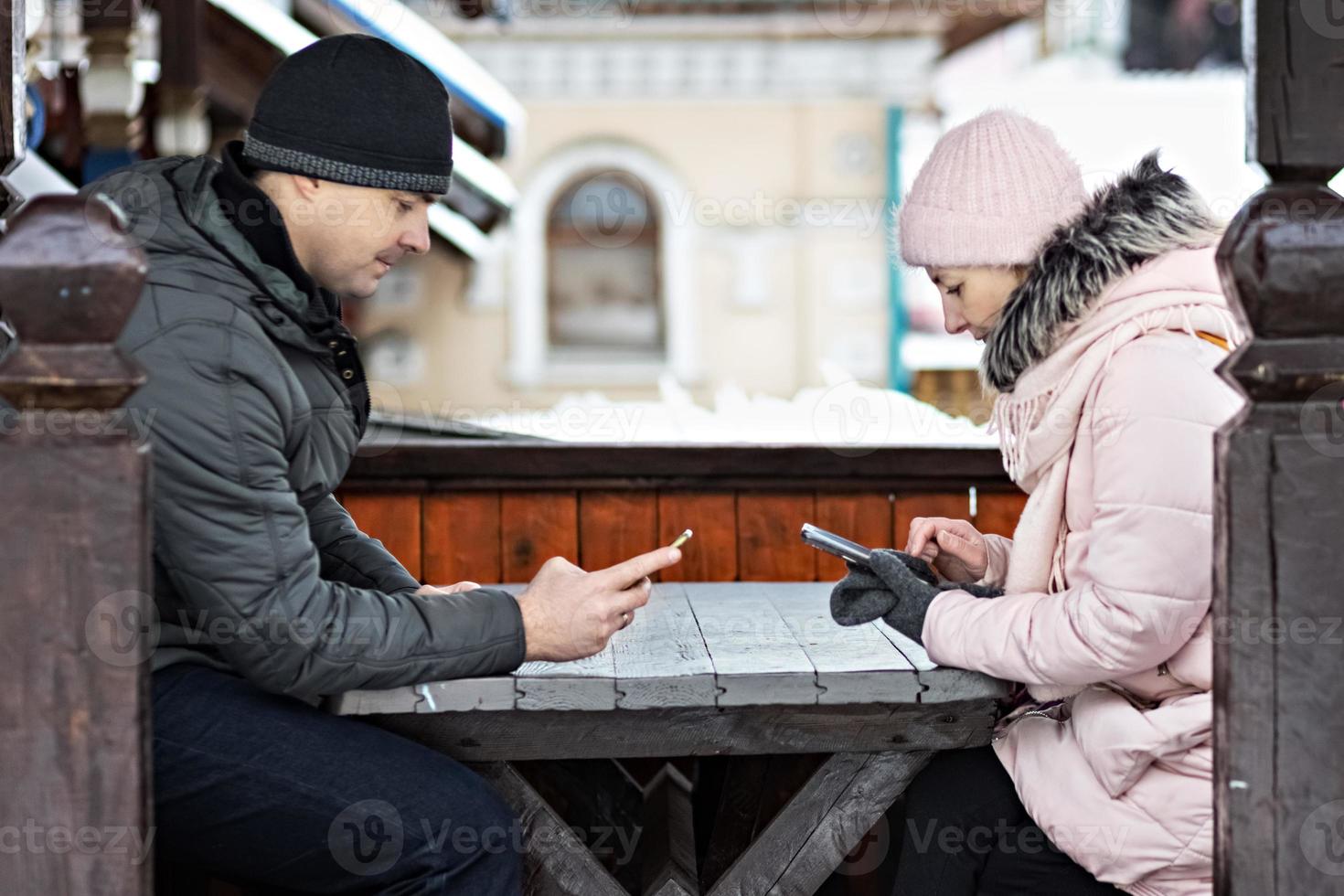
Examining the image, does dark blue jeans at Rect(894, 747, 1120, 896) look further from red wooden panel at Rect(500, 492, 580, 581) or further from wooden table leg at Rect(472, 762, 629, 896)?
red wooden panel at Rect(500, 492, 580, 581)

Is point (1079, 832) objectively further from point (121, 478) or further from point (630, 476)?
point (630, 476)

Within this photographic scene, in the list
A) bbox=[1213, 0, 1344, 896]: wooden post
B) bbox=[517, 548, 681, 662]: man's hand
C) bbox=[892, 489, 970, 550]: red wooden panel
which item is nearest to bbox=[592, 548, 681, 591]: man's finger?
bbox=[517, 548, 681, 662]: man's hand

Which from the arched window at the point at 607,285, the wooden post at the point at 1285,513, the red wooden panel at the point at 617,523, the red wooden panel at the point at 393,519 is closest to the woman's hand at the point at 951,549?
the wooden post at the point at 1285,513

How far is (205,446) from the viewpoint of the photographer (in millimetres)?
1803

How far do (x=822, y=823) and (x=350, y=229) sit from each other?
1123mm

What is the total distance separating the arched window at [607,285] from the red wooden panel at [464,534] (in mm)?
8859

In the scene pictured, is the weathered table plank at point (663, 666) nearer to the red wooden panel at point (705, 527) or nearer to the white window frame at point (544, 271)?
the red wooden panel at point (705, 527)

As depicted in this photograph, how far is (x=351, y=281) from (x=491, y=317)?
33.5 feet

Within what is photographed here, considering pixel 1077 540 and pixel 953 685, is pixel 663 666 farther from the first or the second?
pixel 1077 540

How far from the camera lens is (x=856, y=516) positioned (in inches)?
144

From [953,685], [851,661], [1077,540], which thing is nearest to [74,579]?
[851,661]

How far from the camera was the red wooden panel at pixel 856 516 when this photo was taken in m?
3.65

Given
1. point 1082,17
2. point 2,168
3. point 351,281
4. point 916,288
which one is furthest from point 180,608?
point 1082,17

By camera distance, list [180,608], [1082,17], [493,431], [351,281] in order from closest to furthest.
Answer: [180,608] < [351,281] < [493,431] < [1082,17]
